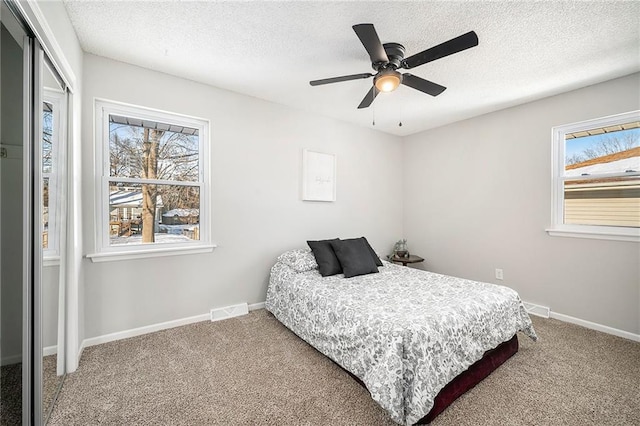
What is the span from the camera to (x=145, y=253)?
265 cm

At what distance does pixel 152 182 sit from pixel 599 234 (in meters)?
4.48

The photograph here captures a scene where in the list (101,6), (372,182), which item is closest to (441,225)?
(372,182)

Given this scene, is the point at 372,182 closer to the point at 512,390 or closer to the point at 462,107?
the point at 462,107

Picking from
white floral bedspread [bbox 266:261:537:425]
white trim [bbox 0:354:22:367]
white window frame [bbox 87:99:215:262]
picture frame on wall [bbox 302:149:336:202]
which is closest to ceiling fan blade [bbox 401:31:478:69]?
white floral bedspread [bbox 266:261:537:425]

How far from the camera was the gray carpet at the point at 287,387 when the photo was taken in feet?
5.37

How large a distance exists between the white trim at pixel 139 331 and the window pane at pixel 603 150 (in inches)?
171

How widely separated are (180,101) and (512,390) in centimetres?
370

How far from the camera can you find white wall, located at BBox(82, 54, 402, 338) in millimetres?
2486

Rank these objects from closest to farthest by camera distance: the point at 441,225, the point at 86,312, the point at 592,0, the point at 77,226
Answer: the point at 592,0 < the point at 77,226 < the point at 86,312 < the point at 441,225

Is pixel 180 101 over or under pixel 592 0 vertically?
under

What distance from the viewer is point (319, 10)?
72.8 inches

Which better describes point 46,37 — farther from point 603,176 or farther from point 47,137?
point 603,176

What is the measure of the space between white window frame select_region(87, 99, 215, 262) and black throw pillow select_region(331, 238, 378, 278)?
4.56 ft

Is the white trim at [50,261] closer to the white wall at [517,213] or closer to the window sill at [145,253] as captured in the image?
the window sill at [145,253]
